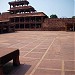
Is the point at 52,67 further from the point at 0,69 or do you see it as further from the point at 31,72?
the point at 0,69

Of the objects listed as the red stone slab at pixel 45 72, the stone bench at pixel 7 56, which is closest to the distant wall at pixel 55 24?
the stone bench at pixel 7 56

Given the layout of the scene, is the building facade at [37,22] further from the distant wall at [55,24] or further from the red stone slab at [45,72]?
the red stone slab at [45,72]

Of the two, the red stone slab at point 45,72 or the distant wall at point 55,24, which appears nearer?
the red stone slab at point 45,72

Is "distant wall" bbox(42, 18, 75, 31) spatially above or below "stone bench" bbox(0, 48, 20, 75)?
above

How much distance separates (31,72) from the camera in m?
5.72

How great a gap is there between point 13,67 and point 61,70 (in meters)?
1.78

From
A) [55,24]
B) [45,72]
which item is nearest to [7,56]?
[45,72]

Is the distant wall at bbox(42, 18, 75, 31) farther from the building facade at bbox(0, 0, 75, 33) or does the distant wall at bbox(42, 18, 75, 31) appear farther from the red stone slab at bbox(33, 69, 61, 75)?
the red stone slab at bbox(33, 69, 61, 75)

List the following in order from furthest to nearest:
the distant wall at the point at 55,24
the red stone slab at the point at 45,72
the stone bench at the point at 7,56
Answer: the distant wall at the point at 55,24 < the red stone slab at the point at 45,72 < the stone bench at the point at 7,56

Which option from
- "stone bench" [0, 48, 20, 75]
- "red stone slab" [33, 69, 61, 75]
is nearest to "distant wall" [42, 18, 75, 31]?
"stone bench" [0, 48, 20, 75]

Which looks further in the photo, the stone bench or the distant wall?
the distant wall

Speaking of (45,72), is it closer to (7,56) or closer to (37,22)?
(7,56)

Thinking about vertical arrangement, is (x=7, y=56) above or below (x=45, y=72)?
above

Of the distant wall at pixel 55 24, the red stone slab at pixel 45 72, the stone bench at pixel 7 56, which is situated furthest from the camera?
the distant wall at pixel 55 24
